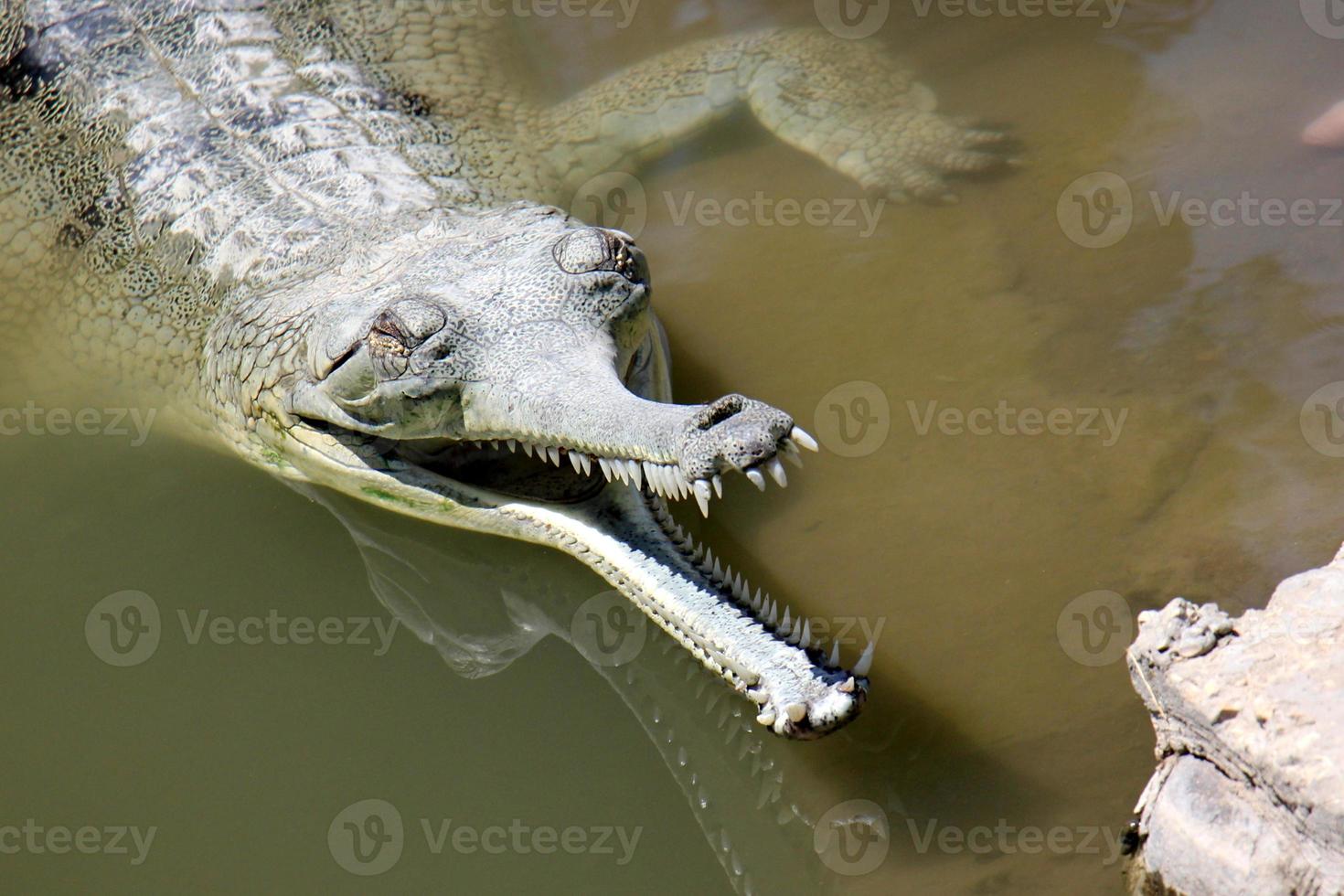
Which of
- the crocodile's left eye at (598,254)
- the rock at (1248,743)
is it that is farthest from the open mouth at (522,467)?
the rock at (1248,743)

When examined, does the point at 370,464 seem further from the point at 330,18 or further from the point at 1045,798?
the point at 330,18

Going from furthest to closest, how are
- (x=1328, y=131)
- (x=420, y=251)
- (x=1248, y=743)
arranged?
1. (x=1328, y=131)
2. (x=420, y=251)
3. (x=1248, y=743)

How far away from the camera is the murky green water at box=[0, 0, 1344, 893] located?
3.33 metres

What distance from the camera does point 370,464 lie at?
13.0 feet

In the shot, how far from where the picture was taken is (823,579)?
12.7 ft

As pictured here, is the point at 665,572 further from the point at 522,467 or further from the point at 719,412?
the point at 522,467

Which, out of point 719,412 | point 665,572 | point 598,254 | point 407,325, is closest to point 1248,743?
point 719,412

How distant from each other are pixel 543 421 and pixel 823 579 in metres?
1.09

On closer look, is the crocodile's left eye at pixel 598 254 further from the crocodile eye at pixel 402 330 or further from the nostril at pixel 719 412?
the nostril at pixel 719 412

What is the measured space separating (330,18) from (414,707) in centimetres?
361

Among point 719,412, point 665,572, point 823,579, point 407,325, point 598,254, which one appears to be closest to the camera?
point 719,412

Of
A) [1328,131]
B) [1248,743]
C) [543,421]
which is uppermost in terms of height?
[543,421]

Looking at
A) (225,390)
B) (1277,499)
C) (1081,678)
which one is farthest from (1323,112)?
(225,390)

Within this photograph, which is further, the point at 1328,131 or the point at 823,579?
the point at 1328,131
